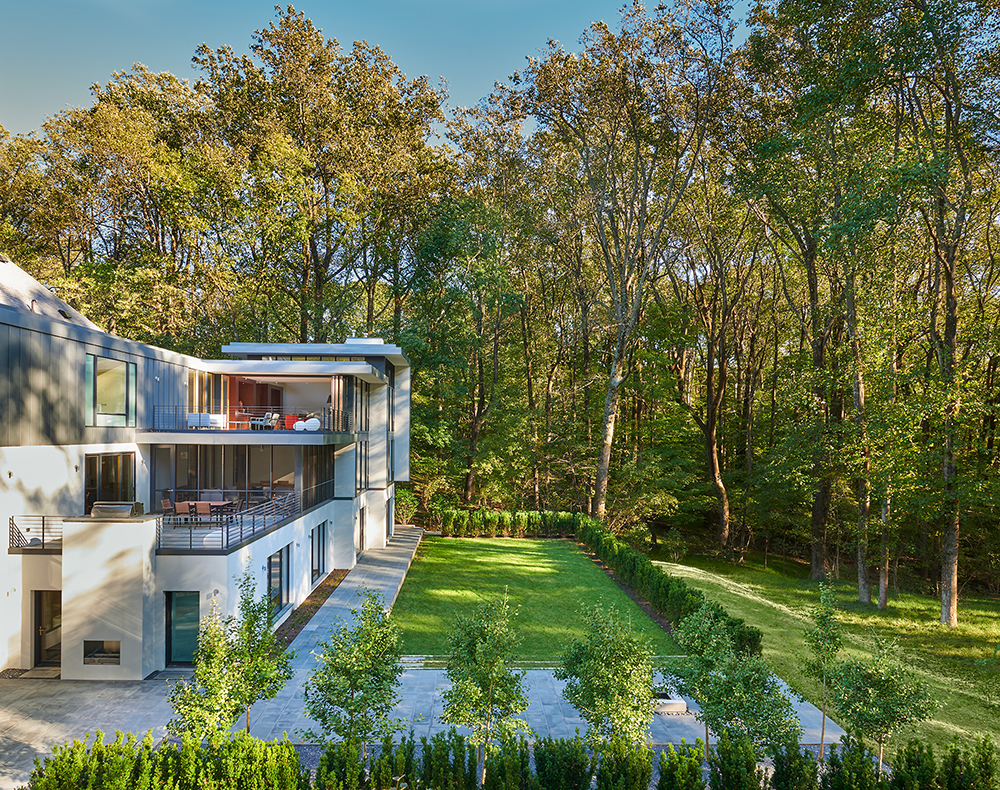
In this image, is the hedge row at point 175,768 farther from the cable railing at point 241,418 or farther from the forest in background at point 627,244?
the forest in background at point 627,244

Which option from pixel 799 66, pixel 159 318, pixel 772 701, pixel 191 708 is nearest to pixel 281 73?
pixel 159 318

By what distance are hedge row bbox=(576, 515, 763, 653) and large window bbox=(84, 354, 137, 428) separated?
13726 mm

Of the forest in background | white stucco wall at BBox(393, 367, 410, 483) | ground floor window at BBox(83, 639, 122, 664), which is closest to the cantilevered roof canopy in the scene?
white stucco wall at BBox(393, 367, 410, 483)

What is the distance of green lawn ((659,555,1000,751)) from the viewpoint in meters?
10.5

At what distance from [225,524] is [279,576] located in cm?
283

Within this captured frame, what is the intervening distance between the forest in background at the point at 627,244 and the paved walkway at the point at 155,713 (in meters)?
11.5

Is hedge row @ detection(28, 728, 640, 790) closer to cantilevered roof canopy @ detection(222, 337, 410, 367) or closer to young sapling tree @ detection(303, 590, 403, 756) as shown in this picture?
young sapling tree @ detection(303, 590, 403, 756)

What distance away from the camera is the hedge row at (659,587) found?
11.0 metres

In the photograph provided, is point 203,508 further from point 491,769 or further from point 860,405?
point 860,405

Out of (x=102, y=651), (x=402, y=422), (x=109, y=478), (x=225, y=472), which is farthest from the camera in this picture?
(x=402, y=422)

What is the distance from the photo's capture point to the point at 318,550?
17000 mm

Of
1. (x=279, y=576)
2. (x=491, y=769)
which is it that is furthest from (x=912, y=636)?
(x=279, y=576)

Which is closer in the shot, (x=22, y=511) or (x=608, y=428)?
(x=22, y=511)

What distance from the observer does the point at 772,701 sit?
748 centimetres
